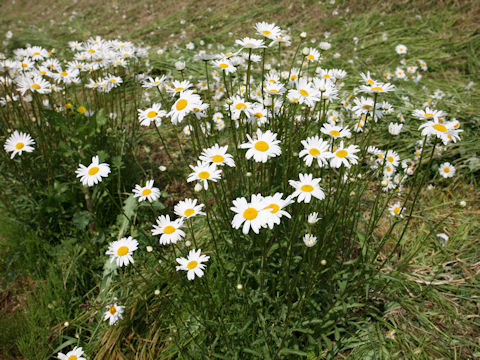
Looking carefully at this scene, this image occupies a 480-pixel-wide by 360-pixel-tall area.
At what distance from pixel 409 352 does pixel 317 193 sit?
1.25m

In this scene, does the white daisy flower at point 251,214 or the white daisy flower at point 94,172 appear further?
the white daisy flower at point 94,172

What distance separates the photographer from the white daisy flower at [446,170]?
283 cm

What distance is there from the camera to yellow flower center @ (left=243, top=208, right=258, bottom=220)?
134cm

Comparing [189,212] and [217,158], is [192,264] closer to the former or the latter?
[189,212]

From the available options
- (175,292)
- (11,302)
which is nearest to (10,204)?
(11,302)

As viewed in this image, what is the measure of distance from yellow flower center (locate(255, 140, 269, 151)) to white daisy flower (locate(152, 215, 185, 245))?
0.56 meters

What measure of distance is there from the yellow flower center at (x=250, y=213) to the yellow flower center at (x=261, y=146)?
1.16ft

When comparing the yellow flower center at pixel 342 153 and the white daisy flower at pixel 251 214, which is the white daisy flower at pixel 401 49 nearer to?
the yellow flower center at pixel 342 153

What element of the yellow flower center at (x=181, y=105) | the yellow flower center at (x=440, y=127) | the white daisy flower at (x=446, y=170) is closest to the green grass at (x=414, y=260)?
the white daisy flower at (x=446, y=170)

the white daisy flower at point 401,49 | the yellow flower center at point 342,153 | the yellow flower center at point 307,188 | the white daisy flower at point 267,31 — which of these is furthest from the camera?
the white daisy flower at point 401,49

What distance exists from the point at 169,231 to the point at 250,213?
536 millimetres

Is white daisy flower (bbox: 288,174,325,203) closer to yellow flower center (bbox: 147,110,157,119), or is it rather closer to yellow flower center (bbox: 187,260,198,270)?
yellow flower center (bbox: 187,260,198,270)

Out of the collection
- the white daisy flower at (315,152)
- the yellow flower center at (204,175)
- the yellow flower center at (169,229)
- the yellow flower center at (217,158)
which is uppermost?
the white daisy flower at (315,152)

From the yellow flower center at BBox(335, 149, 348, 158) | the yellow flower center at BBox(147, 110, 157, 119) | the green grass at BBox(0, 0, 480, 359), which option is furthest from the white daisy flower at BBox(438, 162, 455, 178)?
the yellow flower center at BBox(147, 110, 157, 119)
